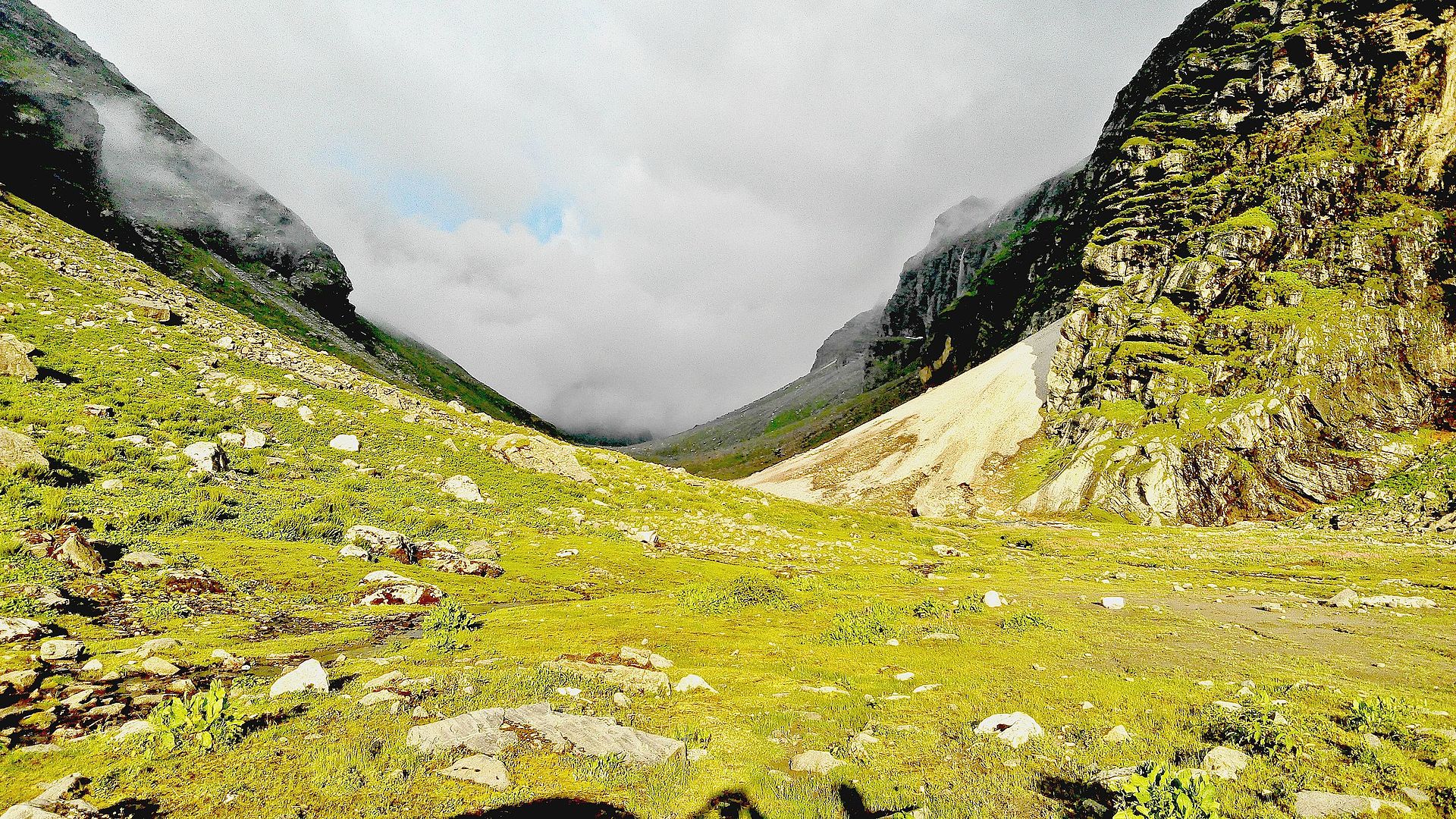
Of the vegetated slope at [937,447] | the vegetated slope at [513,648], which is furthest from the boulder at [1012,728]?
the vegetated slope at [937,447]

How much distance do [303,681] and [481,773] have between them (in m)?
4.56

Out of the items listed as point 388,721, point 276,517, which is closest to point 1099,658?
point 388,721

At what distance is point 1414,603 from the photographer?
22.0 m

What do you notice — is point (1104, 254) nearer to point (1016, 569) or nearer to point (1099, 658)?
point (1016, 569)

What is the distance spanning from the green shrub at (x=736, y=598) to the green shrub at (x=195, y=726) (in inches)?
541

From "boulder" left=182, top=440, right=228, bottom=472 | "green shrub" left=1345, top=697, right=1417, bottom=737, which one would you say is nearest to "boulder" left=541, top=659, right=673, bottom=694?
"green shrub" left=1345, top=697, right=1417, bottom=737

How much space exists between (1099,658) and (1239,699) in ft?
12.9

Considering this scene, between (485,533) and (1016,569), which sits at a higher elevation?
(1016,569)

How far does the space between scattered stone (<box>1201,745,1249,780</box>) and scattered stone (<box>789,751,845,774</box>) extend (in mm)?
4588

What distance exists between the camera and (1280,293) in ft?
342

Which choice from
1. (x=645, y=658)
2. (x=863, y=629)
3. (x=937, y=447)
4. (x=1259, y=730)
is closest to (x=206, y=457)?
(x=645, y=658)

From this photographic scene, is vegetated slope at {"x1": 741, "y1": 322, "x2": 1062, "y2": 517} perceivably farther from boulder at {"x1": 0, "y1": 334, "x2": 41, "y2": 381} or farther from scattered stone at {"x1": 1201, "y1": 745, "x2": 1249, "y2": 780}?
boulder at {"x1": 0, "y1": 334, "x2": 41, "y2": 381}

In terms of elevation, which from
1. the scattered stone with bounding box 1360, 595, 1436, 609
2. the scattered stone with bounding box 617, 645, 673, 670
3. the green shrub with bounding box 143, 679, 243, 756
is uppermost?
the scattered stone with bounding box 1360, 595, 1436, 609

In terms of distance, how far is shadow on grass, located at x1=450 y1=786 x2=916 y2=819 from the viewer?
19.2 feet
